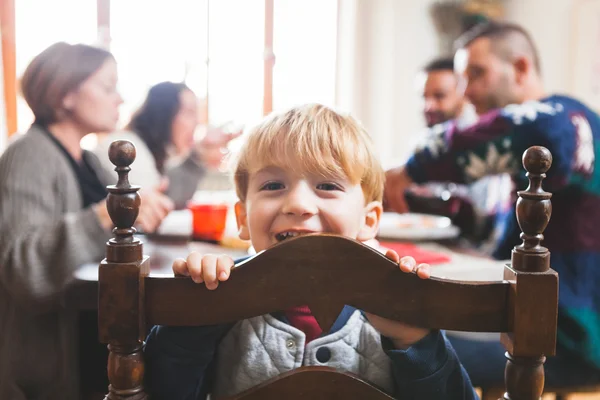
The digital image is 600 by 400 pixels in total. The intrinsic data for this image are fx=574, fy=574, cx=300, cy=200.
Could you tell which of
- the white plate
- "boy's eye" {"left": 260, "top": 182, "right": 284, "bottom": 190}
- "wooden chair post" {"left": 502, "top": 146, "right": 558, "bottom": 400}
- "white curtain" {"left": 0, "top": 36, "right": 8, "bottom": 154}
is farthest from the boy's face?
"white curtain" {"left": 0, "top": 36, "right": 8, "bottom": 154}

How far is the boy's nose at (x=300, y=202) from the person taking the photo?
2.50 feet

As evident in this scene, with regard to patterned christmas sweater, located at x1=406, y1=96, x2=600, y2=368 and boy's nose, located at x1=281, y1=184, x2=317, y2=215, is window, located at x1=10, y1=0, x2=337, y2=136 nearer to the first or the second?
patterned christmas sweater, located at x1=406, y1=96, x2=600, y2=368

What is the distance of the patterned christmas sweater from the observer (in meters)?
1.26

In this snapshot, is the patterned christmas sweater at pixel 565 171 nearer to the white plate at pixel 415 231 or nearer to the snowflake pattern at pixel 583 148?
the snowflake pattern at pixel 583 148

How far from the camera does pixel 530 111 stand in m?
1.30

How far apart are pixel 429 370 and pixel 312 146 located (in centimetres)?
32

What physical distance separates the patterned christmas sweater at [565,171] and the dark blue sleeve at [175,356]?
2.87ft

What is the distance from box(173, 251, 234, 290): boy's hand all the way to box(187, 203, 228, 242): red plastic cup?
0.88 metres

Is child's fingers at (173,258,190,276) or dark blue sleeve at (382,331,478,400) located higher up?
child's fingers at (173,258,190,276)

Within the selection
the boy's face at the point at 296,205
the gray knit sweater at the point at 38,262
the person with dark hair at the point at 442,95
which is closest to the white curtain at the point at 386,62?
the person with dark hair at the point at 442,95

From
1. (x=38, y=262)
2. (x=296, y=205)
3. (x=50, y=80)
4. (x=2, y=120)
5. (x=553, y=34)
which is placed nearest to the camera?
(x=296, y=205)

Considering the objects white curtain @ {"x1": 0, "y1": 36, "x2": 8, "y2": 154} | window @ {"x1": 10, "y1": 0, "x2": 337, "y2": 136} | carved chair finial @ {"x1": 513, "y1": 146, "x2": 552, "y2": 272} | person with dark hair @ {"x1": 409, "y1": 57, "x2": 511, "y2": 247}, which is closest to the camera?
carved chair finial @ {"x1": 513, "y1": 146, "x2": 552, "y2": 272}

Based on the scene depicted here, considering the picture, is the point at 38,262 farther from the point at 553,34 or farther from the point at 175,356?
the point at 553,34

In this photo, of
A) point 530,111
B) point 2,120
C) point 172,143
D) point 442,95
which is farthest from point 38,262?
point 2,120
